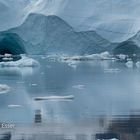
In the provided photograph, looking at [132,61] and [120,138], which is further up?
[132,61]

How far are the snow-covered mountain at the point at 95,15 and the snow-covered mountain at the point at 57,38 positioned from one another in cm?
13

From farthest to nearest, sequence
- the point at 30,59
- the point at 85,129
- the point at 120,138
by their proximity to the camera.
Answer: the point at 30,59
the point at 85,129
the point at 120,138

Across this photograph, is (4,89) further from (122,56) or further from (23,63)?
(122,56)

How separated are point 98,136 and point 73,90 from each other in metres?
2.96

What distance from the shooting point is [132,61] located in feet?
33.4

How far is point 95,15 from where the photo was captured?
10320 millimetres

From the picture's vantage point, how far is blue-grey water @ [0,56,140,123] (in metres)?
4.18

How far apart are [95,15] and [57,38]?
1050mm

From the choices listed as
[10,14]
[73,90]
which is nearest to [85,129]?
[73,90]

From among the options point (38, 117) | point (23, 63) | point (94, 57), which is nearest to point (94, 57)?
point (94, 57)

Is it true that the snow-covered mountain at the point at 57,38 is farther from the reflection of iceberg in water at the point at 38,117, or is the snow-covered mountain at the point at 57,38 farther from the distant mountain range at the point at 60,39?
the reflection of iceberg in water at the point at 38,117

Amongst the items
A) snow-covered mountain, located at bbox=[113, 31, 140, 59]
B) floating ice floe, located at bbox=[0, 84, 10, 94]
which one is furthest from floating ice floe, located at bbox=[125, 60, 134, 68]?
floating ice floe, located at bbox=[0, 84, 10, 94]

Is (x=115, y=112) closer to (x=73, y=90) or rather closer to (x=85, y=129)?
(x=85, y=129)

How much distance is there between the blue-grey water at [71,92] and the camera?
13.7 feet
